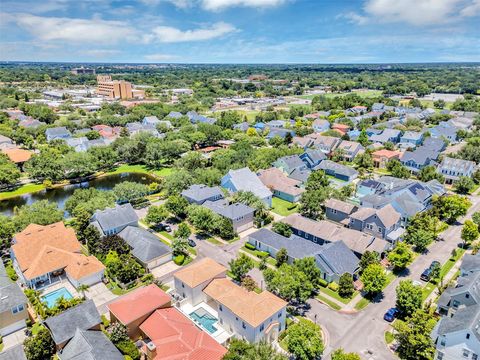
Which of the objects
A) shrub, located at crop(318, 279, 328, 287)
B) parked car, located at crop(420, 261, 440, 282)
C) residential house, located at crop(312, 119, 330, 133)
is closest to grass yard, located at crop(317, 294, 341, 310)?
shrub, located at crop(318, 279, 328, 287)

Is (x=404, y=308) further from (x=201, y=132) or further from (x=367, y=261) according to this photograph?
(x=201, y=132)

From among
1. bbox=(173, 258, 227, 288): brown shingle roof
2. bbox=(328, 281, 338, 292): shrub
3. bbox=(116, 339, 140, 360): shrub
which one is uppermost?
bbox=(173, 258, 227, 288): brown shingle roof

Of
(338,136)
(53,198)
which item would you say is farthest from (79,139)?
(338,136)

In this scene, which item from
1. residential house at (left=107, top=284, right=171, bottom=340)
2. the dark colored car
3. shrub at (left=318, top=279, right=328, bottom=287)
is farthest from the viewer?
shrub at (left=318, top=279, right=328, bottom=287)

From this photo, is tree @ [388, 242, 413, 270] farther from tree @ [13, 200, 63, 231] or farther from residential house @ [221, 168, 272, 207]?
tree @ [13, 200, 63, 231]

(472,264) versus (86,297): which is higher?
(472,264)

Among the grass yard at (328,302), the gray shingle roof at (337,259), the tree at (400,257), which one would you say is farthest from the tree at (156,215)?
the tree at (400,257)

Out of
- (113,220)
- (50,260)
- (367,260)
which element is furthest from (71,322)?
(367,260)

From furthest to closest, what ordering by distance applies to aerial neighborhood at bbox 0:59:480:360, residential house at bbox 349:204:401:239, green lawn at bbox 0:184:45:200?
green lawn at bbox 0:184:45:200 < residential house at bbox 349:204:401:239 < aerial neighborhood at bbox 0:59:480:360
